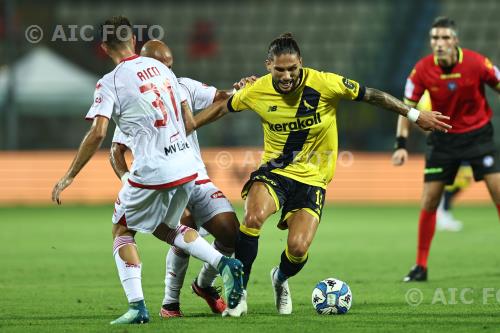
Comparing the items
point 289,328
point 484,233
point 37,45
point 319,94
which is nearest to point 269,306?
point 289,328

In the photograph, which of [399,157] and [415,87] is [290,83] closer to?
[399,157]

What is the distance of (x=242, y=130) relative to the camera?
2138 centimetres

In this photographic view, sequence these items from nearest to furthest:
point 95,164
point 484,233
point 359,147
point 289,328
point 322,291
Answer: point 289,328
point 322,291
point 484,233
point 95,164
point 359,147

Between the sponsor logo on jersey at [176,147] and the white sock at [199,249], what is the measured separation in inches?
21.6

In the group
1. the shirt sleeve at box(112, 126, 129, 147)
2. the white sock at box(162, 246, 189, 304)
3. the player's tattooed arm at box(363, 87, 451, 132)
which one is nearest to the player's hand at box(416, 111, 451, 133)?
the player's tattooed arm at box(363, 87, 451, 132)

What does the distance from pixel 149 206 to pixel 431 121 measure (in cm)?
202

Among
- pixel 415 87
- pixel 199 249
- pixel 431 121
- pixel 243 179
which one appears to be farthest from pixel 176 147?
pixel 243 179

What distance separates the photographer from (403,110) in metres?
6.81

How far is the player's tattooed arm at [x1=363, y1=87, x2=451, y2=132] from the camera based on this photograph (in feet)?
22.0

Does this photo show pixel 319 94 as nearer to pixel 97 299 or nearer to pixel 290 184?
pixel 290 184

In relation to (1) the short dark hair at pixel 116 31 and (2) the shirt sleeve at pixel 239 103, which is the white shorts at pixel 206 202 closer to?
(2) the shirt sleeve at pixel 239 103

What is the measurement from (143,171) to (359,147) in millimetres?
15166

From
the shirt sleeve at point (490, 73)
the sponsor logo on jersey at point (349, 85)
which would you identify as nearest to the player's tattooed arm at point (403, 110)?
the sponsor logo on jersey at point (349, 85)

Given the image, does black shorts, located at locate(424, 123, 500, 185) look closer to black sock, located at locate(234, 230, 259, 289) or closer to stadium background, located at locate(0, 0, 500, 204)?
black sock, located at locate(234, 230, 259, 289)
